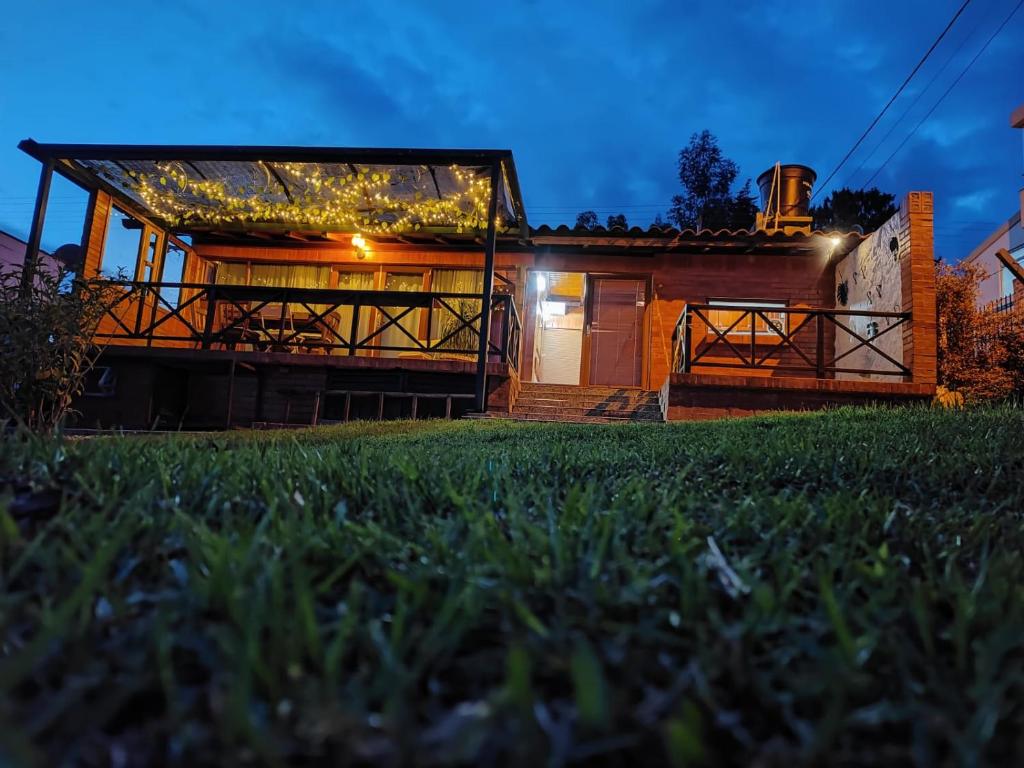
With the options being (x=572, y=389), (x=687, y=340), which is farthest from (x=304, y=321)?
(x=687, y=340)

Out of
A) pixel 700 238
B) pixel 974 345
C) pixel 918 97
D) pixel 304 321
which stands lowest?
pixel 304 321

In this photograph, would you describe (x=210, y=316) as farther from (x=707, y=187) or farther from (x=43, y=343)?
(x=707, y=187)

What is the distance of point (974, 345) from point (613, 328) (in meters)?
5.73

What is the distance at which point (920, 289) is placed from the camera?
23.4ft

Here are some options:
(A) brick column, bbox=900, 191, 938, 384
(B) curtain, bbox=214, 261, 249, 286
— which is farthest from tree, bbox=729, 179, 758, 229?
(B) curtain, bbox=214, 261, 249, 286

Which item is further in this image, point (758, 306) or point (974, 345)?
point (758, 306)

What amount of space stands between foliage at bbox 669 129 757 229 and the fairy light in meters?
16.4

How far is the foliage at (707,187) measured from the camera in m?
22.7

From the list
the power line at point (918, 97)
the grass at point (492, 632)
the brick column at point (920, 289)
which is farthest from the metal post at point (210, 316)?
the power line at point (918, 97)

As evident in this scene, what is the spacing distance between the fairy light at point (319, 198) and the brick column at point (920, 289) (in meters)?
5.90

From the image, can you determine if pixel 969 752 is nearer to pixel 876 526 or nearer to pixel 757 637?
pixel 757 637

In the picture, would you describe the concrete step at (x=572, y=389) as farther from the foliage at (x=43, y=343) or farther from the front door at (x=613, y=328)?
the foliage at (x=43, y=343)

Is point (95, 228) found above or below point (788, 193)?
below

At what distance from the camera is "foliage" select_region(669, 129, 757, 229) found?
22734 millimetres
